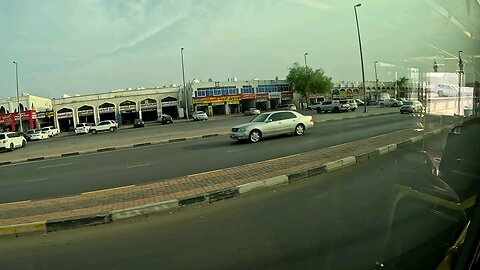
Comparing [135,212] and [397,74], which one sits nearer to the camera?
[397,74]

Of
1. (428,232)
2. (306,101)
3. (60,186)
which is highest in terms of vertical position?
(306,101)

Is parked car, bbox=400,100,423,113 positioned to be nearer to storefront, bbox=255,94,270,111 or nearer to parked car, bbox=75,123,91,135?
storefront, bbox=255,94,270,111

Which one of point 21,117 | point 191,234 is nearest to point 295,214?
point 191,234

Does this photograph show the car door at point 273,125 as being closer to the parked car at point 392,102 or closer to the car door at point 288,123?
the car door at point 288,123

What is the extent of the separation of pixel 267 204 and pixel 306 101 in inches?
264

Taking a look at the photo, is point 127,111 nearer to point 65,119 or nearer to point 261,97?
point 65,119

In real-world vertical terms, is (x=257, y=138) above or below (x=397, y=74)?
below

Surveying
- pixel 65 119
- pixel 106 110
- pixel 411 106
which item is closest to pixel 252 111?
pixel 411 106

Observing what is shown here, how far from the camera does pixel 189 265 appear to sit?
138 inches

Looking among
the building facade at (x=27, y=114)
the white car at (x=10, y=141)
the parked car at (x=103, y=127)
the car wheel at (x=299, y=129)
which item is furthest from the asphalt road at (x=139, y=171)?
the building facade at (x=27, y=114)

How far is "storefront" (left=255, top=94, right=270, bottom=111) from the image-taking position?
13291 millimetres

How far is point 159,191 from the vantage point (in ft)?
23.2

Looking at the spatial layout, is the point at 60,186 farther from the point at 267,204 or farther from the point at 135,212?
the point at 267,204

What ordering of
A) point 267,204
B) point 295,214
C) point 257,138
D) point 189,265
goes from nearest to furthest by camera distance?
point 189,265
point 295,214
point 267,204
point 257,138
